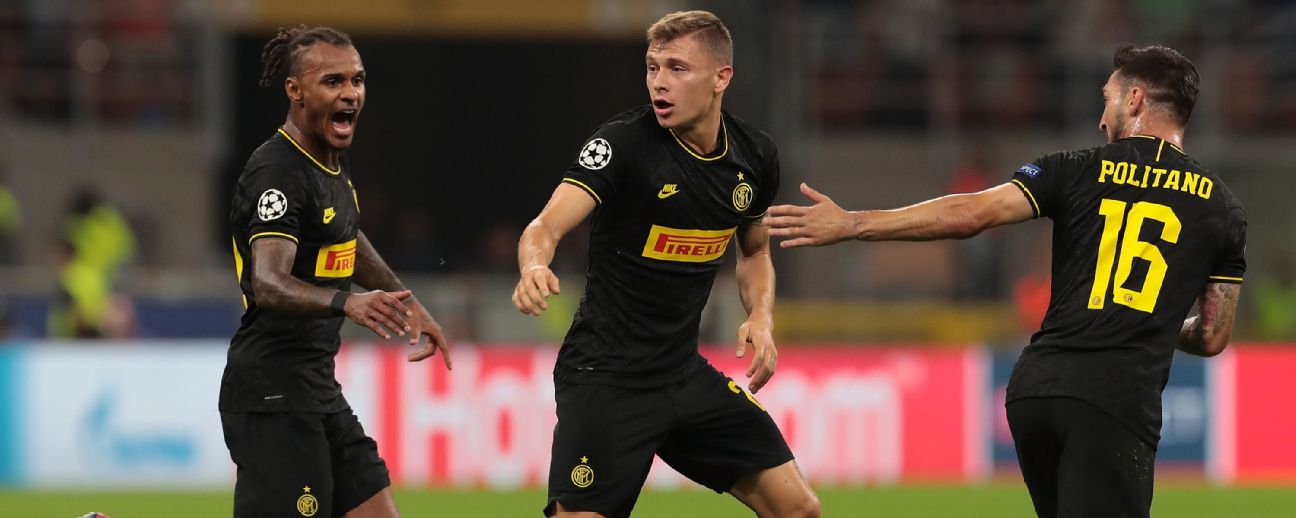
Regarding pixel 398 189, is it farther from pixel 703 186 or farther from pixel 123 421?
pixel 703 186

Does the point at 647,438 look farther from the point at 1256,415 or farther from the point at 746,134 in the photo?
the point at 1256,415

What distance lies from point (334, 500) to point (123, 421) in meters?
7.95

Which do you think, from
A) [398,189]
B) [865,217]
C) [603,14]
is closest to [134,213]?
[398,189]

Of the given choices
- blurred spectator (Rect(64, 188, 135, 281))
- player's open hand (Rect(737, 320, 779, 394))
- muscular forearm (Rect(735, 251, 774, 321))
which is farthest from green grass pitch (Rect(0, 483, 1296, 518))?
player's open hand (Rect(737, 320, 779, 394))

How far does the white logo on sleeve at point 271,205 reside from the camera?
613 centimetres

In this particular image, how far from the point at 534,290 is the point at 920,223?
1273 millimetres

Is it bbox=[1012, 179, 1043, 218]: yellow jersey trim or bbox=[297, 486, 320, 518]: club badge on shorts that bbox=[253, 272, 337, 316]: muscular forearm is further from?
bbox=[1012, 179, 1043, 218]: yellow jersey trim

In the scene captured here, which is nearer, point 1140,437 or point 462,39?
point 1140,437

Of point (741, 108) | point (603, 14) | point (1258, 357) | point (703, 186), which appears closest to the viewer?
point (703, 186)

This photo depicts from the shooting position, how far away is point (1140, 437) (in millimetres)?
5797

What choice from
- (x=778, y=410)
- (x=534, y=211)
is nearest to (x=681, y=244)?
(x=778, y=410)

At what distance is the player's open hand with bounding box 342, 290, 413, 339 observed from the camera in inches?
234

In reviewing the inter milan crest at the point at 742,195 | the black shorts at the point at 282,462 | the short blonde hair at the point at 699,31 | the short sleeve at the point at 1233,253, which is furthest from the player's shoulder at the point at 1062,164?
the black shorts at the point at 282,462

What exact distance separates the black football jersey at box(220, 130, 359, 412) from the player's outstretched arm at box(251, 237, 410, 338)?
0.40 ft
